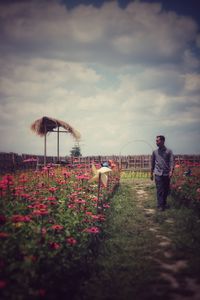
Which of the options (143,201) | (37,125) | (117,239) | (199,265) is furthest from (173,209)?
(37,125)

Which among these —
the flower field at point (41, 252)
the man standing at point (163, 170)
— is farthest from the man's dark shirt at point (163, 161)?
the flower field at point (41, 252)

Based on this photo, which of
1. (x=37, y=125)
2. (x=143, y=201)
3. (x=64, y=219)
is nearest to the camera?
(x=64, y=219)

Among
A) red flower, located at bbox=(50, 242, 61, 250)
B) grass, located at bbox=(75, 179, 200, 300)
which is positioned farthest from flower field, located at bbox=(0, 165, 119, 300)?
grass, located at bbox=(75, 179, 200, 300)

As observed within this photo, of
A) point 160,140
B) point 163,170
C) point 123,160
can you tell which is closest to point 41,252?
point 163,170

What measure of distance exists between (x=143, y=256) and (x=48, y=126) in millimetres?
14771

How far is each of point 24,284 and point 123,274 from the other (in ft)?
5.29

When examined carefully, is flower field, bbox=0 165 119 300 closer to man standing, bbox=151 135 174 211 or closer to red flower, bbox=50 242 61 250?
red flower, bbox=50 242 61 250

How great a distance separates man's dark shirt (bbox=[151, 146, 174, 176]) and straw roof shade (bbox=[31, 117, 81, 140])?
408 inches

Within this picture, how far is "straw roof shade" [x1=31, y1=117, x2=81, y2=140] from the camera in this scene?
17609 millimetres

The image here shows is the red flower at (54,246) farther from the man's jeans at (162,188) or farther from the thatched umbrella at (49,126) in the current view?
the thatched umbrella at (49,126)

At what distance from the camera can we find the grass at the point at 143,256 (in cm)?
356

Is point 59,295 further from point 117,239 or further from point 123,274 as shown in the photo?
point 117,239

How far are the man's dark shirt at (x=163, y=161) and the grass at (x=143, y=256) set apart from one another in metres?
1.09

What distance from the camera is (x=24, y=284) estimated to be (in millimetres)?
A: 2938
